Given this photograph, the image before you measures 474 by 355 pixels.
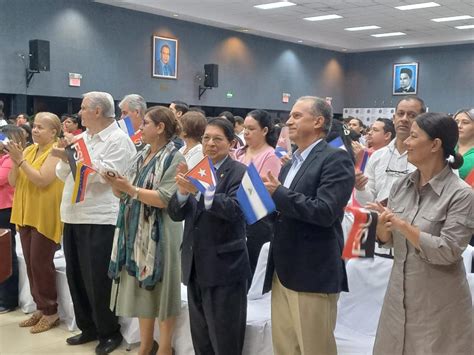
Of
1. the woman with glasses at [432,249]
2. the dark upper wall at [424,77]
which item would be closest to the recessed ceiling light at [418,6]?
the dark upper wall at [424,77]

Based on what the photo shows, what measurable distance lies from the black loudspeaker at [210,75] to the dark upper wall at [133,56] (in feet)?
0.77

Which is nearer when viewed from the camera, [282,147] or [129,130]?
[282,147]

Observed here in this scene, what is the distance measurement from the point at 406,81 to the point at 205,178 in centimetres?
1495

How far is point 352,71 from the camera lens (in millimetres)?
17359

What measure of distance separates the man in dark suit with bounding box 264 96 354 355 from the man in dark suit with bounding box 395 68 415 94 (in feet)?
48.0

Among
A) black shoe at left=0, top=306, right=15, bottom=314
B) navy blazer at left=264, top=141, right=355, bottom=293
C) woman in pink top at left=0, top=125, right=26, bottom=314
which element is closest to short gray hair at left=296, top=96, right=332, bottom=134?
navy blazer at left=264, top=141, right=355, bottom=293

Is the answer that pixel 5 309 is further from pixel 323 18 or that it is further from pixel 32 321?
pixel 323 18

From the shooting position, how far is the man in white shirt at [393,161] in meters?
3.04

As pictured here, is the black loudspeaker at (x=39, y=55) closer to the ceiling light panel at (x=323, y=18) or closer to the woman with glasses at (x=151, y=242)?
the ceiling light panel at (x=323, y=18)

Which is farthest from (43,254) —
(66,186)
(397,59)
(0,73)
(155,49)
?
(397,59)

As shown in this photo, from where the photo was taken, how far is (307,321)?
7.54 feet

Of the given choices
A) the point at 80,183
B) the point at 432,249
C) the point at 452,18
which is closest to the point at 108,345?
the point at 80,183

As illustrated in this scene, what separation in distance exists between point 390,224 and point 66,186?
2270 millimetres

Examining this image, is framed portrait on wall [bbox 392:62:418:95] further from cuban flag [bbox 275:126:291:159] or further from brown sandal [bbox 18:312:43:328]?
brown sandal [bbox 18:312:43:328]
